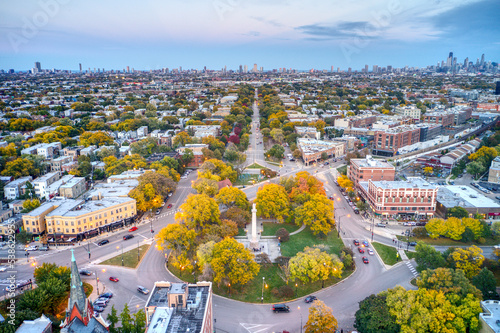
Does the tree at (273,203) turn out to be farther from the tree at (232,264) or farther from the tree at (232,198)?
the tree at (232,264)

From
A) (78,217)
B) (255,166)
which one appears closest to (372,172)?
(255,166)

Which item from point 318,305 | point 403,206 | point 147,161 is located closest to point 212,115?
point 147,161

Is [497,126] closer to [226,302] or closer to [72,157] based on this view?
[226,302]

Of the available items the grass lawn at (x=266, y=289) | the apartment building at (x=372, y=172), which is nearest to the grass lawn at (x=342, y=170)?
the apartment building at (x=372, y=172)

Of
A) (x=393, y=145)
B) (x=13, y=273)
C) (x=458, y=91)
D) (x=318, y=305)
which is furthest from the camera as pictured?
(x=458, y=91)

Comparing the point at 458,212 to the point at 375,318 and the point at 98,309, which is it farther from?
the point at 98,309

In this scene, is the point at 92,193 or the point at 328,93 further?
the point at 328,93
